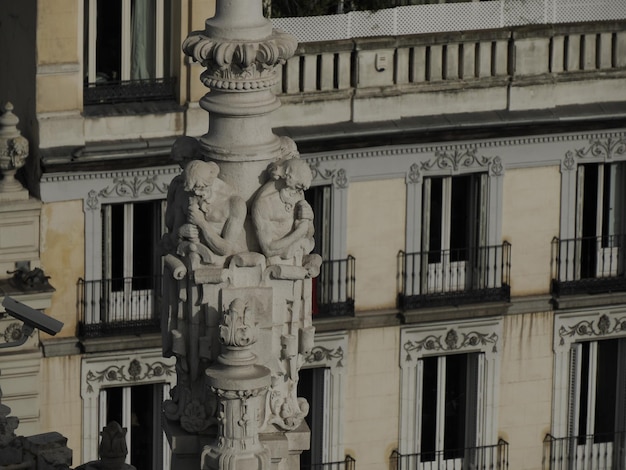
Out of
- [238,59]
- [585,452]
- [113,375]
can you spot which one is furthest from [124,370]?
[238,59]

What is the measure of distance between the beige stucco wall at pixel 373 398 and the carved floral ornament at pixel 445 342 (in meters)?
0.25

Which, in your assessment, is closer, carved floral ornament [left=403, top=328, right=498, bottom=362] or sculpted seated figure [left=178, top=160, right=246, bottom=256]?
sculpted seated figure [left=178, top=160, right=246, bottom=256]

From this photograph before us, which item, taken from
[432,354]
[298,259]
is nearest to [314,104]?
[432,354]

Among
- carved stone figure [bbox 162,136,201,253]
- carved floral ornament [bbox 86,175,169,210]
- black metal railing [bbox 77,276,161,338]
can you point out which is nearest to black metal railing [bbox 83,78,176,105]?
carved floral ornament [bbox 86,175,169,210]

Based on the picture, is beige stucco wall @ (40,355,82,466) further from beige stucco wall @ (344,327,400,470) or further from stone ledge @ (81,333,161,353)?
beige stucco wall @ (344,327,400,470)

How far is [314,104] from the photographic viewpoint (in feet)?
173

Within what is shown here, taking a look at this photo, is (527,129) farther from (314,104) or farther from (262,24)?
(262,24)

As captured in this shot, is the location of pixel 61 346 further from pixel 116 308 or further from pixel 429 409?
pixel 429 409

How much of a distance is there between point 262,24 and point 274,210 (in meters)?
1.28

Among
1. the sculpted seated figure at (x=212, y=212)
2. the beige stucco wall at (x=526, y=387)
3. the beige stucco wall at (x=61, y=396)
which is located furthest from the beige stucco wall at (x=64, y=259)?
the sculpted seated figure at (x=212, y=212)

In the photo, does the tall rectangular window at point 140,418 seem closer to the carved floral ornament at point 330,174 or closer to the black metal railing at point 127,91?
the carved floral ornament at point 330,174

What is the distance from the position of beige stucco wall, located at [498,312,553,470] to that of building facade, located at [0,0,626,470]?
5 cm

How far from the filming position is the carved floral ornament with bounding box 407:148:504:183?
5366cm

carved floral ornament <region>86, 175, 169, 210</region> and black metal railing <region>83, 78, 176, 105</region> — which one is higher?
black metal railing <region>83, 78, 176, 105</region>
